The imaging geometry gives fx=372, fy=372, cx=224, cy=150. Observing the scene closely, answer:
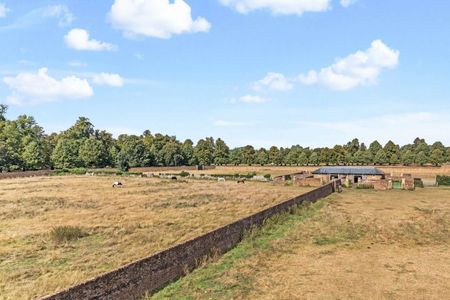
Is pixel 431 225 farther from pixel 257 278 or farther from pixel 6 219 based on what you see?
pixel 6 219

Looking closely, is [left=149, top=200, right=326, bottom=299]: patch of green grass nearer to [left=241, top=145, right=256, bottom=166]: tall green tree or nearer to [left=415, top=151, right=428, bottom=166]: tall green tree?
[left=415, top=151, right=428, bottom=166]: tall green tree

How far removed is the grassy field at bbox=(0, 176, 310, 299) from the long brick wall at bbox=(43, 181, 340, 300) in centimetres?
299

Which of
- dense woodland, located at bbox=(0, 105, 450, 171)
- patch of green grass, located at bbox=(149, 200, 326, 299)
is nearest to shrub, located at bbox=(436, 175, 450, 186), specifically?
patch of green grass, located at bbox=(149, 200, 326, 299)

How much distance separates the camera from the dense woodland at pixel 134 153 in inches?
3644

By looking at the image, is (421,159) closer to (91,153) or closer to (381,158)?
(381,158)

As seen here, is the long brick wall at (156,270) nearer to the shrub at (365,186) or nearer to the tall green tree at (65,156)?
the shrub at (365,186)

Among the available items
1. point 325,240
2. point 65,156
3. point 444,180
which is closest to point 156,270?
point 325,240

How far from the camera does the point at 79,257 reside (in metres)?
18.6

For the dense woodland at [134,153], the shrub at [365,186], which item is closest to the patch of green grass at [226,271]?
the shrub at [365,186]

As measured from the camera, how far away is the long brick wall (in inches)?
418

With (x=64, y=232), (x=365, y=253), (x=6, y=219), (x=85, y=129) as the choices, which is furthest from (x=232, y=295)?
(x=85, y=129)

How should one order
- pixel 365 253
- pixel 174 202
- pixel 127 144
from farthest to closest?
pixel 127 144, pixel 174 202, pixel 365 253

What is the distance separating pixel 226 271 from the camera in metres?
16.8

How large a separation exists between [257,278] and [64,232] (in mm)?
12703
